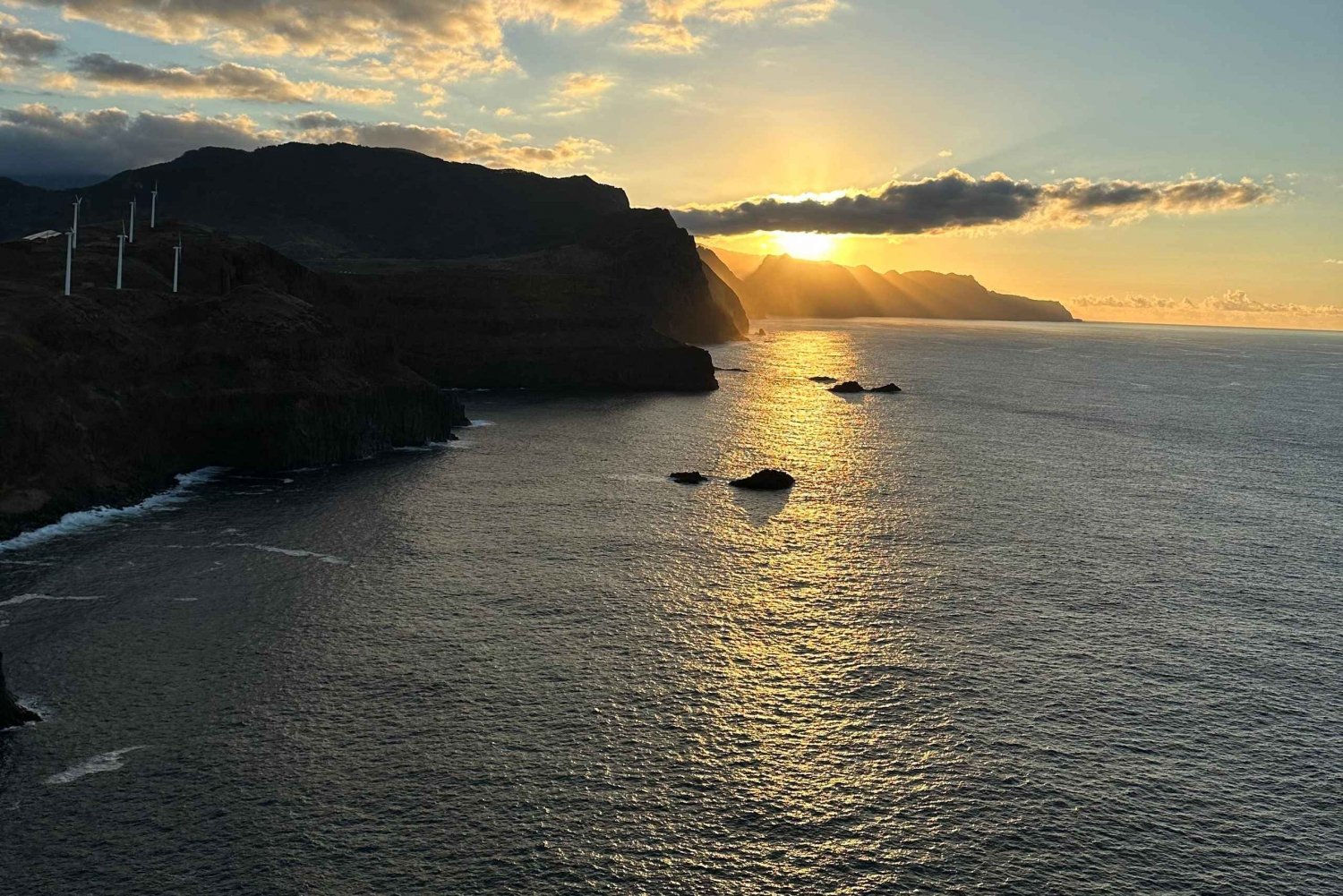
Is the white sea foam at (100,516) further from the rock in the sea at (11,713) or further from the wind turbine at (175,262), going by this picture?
the wind turbine at (175,262)

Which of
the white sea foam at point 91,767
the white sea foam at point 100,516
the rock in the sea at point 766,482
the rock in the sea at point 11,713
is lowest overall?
the white sea foam at point 91,767

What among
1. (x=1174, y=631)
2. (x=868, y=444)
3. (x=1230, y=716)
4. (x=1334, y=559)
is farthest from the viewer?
(x=868, y=444)

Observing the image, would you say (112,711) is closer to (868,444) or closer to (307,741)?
(307,741)

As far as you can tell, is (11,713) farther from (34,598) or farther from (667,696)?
(667,696)

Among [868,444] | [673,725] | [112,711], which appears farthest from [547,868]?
[868,444]

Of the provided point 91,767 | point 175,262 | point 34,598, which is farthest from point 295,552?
point 175,262

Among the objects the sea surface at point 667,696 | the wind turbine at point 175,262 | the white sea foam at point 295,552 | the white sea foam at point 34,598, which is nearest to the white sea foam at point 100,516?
the sea surface at point 667,696

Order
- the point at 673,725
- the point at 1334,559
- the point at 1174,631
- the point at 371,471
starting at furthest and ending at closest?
1. the point at 371,471
2. the point at 1334,559
3. the point at 1174,631
4. the point at 673,725
